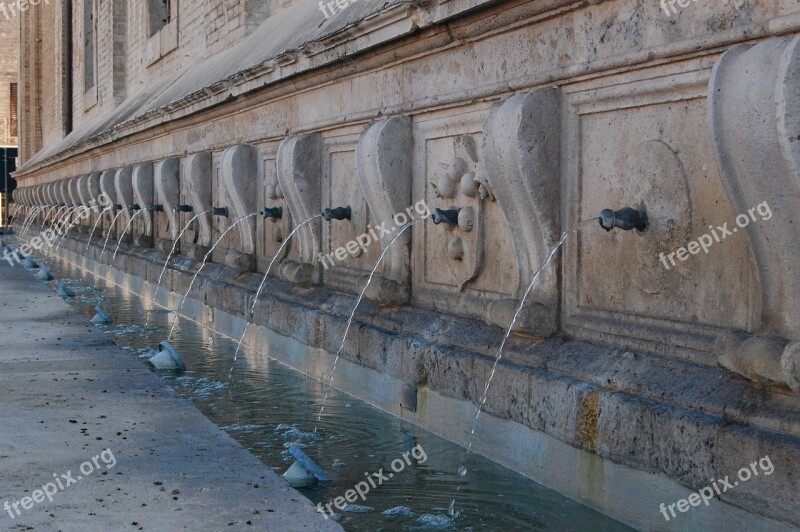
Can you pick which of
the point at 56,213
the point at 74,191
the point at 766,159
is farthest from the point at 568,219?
the point at 56,213

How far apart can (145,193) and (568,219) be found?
8.73m

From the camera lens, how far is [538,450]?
3736 millimetres

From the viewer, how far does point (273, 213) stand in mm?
7305

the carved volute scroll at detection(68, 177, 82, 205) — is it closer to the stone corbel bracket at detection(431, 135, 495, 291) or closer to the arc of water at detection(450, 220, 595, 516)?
the stone corbel bracket at detection(431, 135, 495, 291)

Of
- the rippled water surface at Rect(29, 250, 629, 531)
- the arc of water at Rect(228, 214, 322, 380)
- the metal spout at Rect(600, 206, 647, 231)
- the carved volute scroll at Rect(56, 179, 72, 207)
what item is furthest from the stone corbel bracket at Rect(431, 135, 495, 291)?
the carved volute scroll at Rect(56, 179, 72, 207)

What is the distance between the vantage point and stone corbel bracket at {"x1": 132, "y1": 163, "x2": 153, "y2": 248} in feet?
38.8

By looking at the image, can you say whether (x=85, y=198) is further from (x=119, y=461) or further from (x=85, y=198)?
(x=119, y=461)

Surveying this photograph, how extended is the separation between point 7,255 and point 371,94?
33.4 ft

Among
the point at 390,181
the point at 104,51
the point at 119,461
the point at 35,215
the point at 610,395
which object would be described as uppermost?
the point at 104,51

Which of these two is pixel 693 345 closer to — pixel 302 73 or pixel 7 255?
pixel 302 73

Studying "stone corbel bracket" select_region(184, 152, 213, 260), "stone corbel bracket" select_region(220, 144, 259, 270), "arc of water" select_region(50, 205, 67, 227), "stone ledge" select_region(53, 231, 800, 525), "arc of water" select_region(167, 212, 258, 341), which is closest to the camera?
"stone ledge" select_region(53, 231, 800, 525)

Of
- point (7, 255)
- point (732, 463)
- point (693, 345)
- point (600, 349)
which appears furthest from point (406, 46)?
point (7, 255)

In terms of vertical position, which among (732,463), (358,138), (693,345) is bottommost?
(732,463)

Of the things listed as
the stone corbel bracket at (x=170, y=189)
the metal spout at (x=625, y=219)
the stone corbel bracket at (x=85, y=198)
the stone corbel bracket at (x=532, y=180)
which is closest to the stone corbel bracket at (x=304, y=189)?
the stone corbel bracket at (x=532, y=180)
